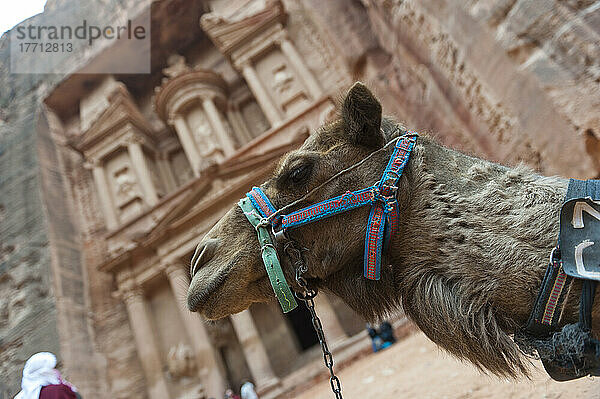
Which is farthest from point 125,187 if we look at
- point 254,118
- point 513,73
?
point 513,73

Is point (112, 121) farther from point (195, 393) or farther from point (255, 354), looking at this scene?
point (255, 354)

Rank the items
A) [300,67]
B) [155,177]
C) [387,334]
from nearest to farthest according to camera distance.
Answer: [387,334] < [300,67] < [155,177]

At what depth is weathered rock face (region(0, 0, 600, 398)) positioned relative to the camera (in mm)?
6324

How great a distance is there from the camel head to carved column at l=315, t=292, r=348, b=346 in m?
9.76

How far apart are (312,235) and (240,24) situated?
706 inches

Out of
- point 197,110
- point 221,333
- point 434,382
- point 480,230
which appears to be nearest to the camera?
point 480,230

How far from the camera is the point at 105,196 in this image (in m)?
18.4

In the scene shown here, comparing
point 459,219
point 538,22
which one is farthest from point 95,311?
point 459,219

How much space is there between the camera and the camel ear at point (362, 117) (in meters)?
2.09

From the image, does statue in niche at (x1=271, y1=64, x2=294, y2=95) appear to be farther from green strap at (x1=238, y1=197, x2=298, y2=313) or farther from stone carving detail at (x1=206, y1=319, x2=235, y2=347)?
green strap at (x1=238, y1=197, x2=298, y2=313)

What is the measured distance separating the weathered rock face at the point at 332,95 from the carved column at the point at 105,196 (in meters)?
1.14

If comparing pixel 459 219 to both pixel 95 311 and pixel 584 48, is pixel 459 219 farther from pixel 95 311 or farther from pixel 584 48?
pixel 95 311

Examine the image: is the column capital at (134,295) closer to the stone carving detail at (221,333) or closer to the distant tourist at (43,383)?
the stone carving detail at (221,333)

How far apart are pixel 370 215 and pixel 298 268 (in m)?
0.41
